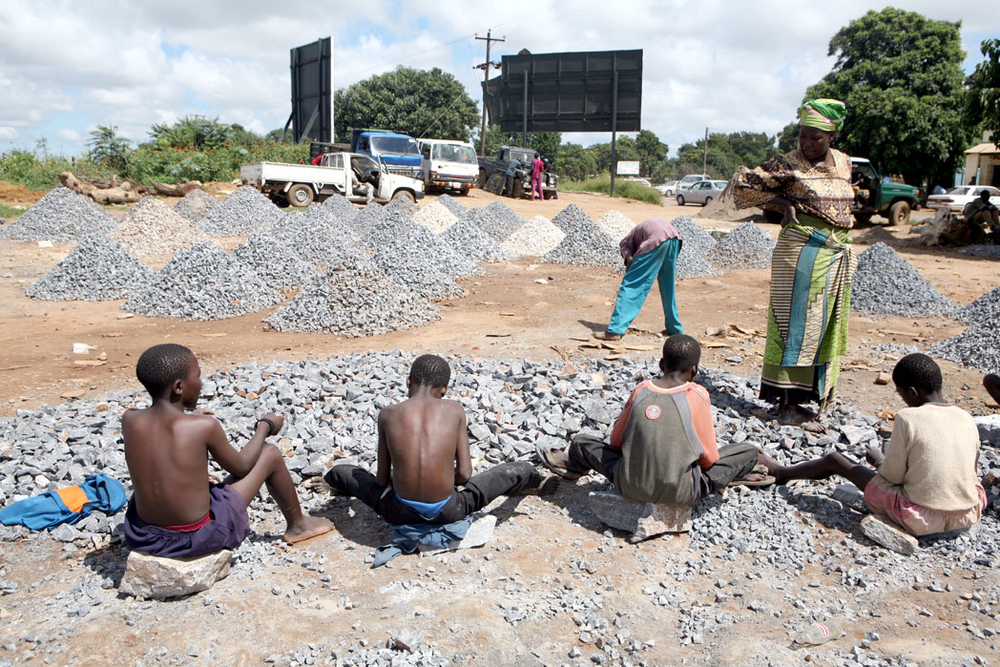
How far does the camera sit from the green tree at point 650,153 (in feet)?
197

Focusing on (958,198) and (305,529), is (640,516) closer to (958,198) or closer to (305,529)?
(305,529)

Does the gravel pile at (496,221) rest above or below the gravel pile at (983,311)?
above

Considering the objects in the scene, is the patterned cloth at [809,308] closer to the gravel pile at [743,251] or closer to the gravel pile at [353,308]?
the gravel pile at [353,308]

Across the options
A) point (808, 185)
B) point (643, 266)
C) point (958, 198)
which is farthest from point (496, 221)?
point (958, 198)

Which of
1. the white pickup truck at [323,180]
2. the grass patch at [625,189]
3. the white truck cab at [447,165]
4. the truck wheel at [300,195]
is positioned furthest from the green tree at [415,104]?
the truck wheel at [300,195]

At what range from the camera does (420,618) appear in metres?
2.46

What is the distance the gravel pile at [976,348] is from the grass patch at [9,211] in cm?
1703

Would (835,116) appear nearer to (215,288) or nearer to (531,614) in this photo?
(531,614)

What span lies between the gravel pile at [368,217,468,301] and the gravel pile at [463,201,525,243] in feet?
9.15

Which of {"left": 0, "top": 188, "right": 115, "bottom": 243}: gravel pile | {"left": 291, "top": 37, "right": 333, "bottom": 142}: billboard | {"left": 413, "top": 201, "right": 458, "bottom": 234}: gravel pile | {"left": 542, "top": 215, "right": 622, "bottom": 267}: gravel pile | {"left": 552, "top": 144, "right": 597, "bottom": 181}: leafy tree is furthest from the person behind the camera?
{"left": 552, "top": 144, "right": 597, "bottom": 181}: leafy tree

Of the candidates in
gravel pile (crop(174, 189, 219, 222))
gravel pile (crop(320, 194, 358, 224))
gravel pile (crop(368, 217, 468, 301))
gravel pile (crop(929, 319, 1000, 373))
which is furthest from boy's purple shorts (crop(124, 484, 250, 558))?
gravel pile (crop(174, 189, 219, 222))

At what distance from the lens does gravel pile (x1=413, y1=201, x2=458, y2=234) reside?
1330 cm

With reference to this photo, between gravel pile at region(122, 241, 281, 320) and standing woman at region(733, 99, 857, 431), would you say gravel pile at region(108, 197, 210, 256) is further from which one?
standing woman at region(733, 99, 857, 431)

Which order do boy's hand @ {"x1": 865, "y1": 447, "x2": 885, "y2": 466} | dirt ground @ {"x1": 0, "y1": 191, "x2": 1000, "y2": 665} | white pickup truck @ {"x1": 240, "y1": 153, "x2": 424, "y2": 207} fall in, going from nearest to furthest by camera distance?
dirt ground @ {"x1": 0, "y1": 191, "x2": 1000, "y2": 665} → boy's hand @ {"x1": 865, "y1": 447, "x2": 885, "y2": 466} → white pickup truck @ {"x1": 240, "y1": 153, "x2": 424, "y2": 207}
